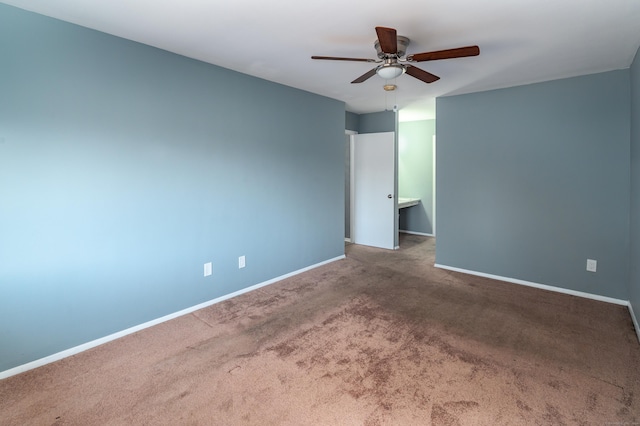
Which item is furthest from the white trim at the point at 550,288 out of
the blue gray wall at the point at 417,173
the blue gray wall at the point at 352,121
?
the blue gray wall at the point at 352,121

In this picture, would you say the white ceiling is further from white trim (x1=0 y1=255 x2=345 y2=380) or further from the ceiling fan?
white trim (x1=0 y1=255 x2=345 y2=380)

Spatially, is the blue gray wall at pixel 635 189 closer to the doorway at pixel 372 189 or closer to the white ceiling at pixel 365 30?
the white ceiling at pixel 365 30

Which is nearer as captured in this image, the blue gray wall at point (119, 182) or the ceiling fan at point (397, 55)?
the ceiling fan at point (397, 55)

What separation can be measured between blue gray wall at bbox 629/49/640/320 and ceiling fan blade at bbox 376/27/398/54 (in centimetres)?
223

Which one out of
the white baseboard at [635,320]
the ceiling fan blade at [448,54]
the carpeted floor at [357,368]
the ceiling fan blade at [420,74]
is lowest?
the carpeted floor at [357,368]

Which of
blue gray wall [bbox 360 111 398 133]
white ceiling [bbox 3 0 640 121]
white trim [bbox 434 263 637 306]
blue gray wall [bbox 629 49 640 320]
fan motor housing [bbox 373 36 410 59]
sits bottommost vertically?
white trim [bbox 434 263 637 306]

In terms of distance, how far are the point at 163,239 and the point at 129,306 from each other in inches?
23.9

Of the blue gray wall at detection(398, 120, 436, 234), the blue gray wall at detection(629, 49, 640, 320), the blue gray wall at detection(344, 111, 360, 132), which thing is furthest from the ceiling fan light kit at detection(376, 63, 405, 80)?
the blue gray wall at detection(398, 120, 436, 234)

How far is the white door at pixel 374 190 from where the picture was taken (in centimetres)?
542

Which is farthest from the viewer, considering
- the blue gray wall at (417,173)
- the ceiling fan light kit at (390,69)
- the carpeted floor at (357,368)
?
the blue gray wall at (417,173)

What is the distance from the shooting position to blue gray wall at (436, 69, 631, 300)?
3266mm

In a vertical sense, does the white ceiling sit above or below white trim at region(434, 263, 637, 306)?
above

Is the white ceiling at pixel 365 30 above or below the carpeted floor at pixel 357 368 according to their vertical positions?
above

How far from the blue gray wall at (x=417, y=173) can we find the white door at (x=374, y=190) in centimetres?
159
